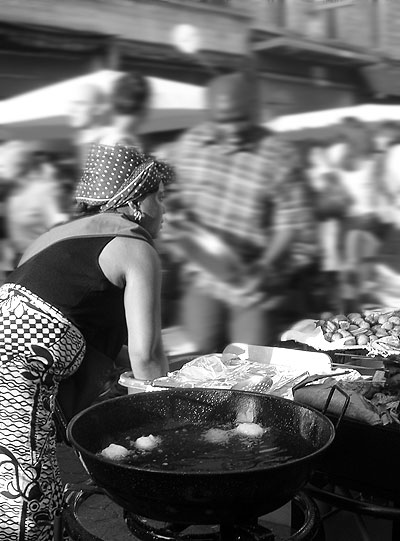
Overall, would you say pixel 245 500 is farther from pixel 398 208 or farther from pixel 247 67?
pixel 398 208

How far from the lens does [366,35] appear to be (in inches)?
228

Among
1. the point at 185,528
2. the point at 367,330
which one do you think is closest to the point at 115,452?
the point at 185,528

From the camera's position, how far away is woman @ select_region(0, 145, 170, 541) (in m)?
2.33

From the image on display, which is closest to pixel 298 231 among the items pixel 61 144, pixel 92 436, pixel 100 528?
pixel 61 144

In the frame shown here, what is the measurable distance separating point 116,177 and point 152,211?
0.17 metres

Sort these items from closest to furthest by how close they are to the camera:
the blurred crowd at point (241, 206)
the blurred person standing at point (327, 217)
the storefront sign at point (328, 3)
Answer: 1. the blurred crowd at point (241, 206)
2. the storefront sign at point (328, 3)
3. the blurred person standing at point (327, 217)

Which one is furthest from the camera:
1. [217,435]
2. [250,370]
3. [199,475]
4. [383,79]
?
[383,79]

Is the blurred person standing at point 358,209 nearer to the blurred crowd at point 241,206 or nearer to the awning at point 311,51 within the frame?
the blurred crowd at point 241,206

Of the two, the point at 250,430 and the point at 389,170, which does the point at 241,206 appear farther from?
the point at 250,430

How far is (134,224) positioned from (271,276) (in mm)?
3098

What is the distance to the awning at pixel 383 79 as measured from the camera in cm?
595

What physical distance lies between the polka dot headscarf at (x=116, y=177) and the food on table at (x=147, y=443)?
0.86 meters

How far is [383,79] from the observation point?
19.9 ft

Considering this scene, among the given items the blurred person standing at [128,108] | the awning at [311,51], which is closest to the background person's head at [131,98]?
the blurred person standing at [128,108]
